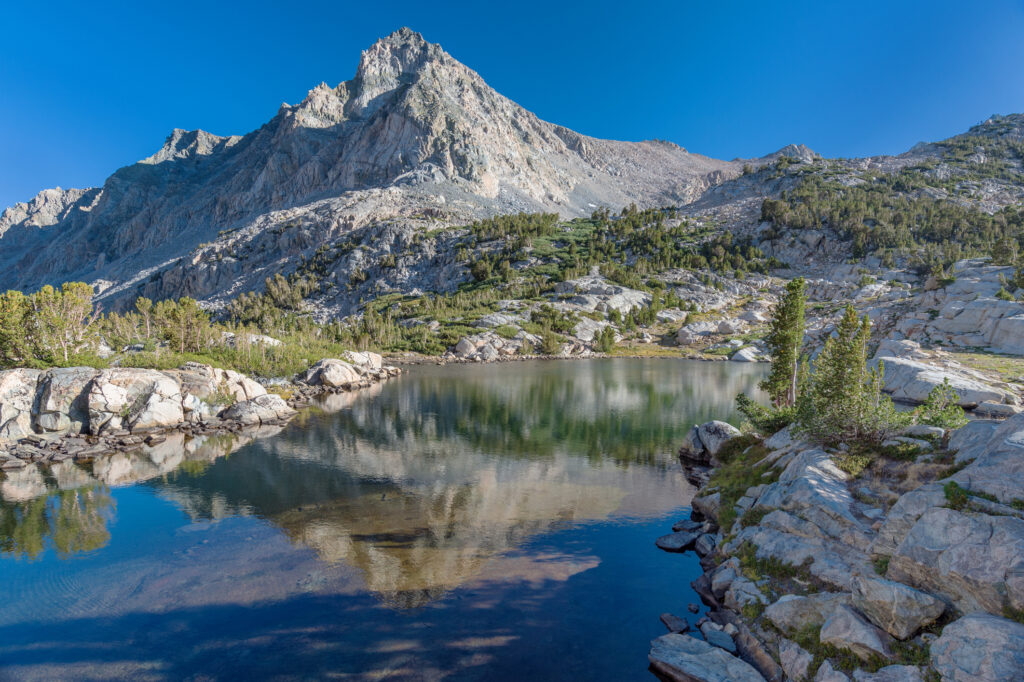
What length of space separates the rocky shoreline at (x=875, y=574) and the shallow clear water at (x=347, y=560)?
2293 millimetres

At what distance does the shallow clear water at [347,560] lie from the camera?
14805mm

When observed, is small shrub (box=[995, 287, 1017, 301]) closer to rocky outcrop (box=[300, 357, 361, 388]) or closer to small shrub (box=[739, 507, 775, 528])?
small shrub (box=[739, 507, 775, 528])

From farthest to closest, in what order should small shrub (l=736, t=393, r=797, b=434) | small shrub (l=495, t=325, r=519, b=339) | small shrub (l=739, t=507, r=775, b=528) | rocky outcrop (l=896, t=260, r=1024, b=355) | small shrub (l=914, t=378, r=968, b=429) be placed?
1. small shrub (l=495, t=325, r=519, b=339)
2. rocky outcrop (l=896, t=260, r=1024, b=355)
3. small shrub (l=736, t=393, r=797, b=434)
4. small shrub (l=914, t=378, r=968, b=429)
5. small shrub (l=739, t=507, r=775, b=528)

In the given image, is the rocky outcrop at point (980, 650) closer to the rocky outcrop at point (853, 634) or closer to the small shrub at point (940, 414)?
the rocky outcrop at point (853, 634)

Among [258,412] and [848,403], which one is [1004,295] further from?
[258,412]

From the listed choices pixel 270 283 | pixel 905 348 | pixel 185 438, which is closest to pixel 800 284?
pixel 905 348

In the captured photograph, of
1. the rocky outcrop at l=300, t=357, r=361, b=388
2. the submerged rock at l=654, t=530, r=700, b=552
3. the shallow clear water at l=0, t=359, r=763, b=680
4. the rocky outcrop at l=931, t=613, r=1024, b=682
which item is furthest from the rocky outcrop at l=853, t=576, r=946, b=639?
the rocky outcrop at l=300, t=357, r=361, b=388

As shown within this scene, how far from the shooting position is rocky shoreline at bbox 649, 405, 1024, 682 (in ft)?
32.5

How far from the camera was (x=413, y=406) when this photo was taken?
5859cm

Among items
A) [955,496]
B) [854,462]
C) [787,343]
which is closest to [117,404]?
[854,462]

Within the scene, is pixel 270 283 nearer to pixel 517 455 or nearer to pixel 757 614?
pixel 517 455

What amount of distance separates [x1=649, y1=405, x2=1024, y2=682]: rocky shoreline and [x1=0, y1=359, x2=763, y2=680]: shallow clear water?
2.29m

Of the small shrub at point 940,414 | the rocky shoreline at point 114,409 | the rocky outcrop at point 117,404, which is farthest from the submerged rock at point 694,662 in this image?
the rocky outcrop at point 117,404

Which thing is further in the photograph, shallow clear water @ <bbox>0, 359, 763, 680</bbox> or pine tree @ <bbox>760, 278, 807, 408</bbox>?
pine tree @ <bbox>760, 278, 807, 408</bbox>
